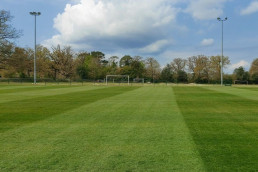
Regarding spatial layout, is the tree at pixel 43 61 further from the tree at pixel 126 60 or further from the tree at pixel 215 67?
the tree at pixel 215 67

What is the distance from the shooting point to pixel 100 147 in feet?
18.5

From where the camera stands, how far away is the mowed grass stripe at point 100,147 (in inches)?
177

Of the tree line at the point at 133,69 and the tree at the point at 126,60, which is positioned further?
the tree at the point at 126,60

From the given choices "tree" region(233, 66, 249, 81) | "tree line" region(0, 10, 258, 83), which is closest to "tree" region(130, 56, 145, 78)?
"tree line" region(0, 10, 258, 83)

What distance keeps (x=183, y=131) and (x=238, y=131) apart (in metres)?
1.62

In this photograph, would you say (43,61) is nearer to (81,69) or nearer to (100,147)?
(81,69)

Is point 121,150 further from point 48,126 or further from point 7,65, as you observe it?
point 7,65

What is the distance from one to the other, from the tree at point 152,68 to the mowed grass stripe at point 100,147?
82614mm

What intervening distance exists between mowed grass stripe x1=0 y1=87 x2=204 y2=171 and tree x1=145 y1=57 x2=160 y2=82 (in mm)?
82614

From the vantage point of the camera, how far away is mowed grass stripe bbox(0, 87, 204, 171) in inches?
177

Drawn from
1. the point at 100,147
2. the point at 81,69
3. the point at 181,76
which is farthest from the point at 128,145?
the point at 81,69

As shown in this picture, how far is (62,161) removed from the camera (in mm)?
4695

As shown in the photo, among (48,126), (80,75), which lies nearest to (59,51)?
(80,75)

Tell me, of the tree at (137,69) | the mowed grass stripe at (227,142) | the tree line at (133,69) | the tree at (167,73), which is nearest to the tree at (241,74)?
the tree line at (133,69)
